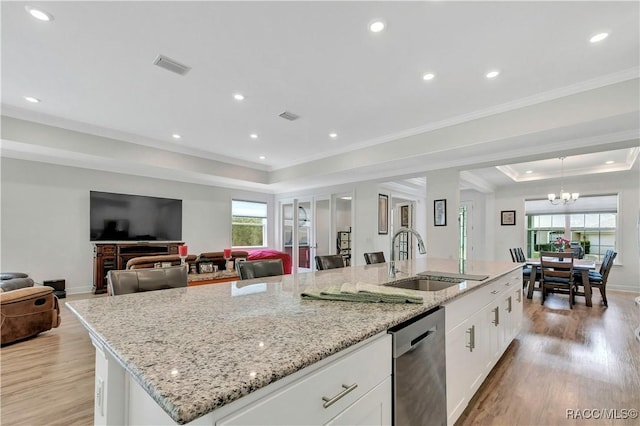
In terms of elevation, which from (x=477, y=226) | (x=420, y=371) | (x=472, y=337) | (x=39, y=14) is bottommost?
(x=472, y=337)

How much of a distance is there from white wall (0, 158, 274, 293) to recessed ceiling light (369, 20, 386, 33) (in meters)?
5.90

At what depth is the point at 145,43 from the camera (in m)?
2.56

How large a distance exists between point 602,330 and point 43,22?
6521 millimetres

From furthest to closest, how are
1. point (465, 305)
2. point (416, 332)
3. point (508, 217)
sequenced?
1. point (508, 217)
2. point (465, 305)
3. point (416, 332)

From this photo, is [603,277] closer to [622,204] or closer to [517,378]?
[622,204]

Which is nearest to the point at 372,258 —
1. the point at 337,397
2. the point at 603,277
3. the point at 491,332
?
the point at 491,332

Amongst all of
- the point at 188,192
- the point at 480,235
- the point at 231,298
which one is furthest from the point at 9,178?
the point at 480,235

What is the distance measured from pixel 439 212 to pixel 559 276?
215cm

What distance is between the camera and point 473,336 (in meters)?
2.00

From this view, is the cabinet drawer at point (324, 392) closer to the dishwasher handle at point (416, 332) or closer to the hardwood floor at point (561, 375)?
the dishwasher handle at point (416, 332)

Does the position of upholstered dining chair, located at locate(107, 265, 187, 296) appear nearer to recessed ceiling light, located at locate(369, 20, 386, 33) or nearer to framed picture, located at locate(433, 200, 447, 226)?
recessed ceiling light, located at locate(369, 20, 386, 33)

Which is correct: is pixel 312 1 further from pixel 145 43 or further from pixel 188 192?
pixel 188 192

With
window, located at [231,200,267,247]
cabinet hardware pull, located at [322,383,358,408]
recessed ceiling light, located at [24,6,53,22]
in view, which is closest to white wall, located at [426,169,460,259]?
cabinet hardware pull, located at [322,383,358,408]

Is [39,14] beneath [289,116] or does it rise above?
above
